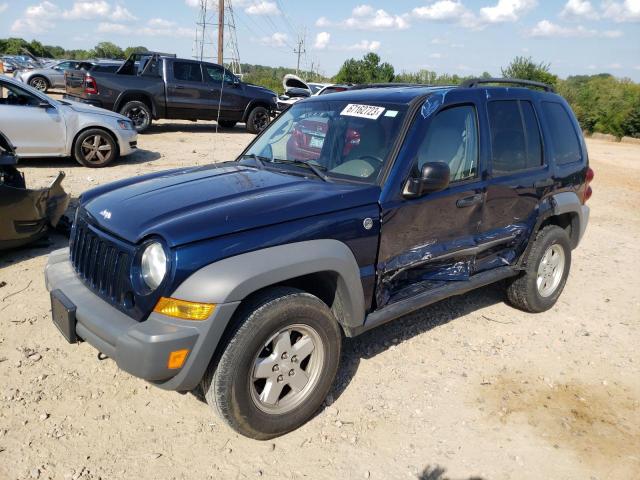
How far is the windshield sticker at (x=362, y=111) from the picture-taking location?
369 centimetres

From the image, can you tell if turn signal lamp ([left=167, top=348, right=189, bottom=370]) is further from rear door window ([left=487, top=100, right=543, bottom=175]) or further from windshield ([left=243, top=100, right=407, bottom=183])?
rear door window ([left=487, top=100, right=543, bottom=175])

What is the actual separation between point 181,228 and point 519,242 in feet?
9.63

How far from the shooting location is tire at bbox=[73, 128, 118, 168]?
30.7 feet

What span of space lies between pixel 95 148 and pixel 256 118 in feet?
22.1

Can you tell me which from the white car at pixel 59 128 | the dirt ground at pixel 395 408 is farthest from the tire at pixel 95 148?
the dirt ground at pixel 395 408

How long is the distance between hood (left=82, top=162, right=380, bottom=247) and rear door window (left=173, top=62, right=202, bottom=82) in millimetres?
11218

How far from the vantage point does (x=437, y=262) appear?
12.3ft

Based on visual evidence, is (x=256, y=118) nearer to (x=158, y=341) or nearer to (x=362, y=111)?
(x=362, y=111)

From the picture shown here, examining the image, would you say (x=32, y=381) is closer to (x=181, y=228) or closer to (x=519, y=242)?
(x=181, y=228)

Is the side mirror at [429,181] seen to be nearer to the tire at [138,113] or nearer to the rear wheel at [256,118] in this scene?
the tire at [138,113]

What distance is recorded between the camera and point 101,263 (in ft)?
9.76

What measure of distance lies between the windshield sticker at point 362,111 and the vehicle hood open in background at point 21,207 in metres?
3.18

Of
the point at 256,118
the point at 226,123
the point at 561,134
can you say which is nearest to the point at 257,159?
the point at 561,134

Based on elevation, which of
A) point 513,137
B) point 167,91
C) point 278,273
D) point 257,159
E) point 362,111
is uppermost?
point 362,111
